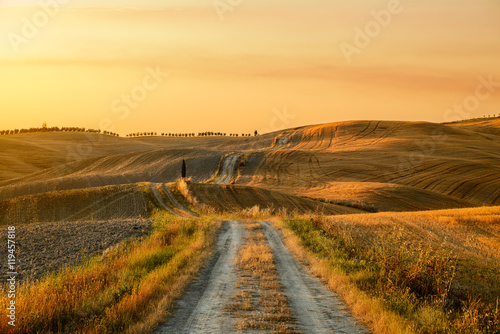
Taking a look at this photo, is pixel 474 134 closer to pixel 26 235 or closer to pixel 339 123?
pixel 339 123

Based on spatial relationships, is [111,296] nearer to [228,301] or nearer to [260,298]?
[228,301]

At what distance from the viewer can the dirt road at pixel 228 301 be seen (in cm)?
929

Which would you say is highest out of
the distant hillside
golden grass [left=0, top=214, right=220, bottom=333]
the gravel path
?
the distant hillside

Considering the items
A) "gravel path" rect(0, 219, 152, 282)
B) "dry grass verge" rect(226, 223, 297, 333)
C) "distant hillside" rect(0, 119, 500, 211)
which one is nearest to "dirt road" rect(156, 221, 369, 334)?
"dry grass verge" rect(226, 223, 297, 333)

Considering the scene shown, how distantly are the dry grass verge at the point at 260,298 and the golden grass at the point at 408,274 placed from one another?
58.3 inches

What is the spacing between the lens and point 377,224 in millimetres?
28344

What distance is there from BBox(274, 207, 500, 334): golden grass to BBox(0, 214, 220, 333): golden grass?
4146mm

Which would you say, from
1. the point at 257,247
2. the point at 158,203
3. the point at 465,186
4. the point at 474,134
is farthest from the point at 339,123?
the point at 257,247

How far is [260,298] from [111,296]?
11.0ft

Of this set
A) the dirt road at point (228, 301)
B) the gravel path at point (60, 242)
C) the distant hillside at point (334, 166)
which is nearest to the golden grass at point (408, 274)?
the dirt road at point (228, 301)

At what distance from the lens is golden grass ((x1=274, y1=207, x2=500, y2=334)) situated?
9852 mm

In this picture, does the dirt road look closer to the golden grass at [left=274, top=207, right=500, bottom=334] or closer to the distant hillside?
the golden grass at [left=274, top=207, right=500, bottom=334]

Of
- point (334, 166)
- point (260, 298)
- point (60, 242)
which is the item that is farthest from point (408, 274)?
point (334, 166)

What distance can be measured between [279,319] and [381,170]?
244 feet
